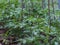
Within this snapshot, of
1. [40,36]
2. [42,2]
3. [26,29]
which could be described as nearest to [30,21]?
[26,29]

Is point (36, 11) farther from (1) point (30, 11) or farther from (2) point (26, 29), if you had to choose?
(2) point (26, 29)

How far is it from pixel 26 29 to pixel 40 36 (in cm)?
18

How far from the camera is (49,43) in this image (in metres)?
1.88

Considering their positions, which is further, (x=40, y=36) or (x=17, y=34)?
(x=17, y=34)

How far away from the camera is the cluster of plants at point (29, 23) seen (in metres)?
1.91

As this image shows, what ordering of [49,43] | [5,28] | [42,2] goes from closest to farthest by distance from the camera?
[49,43] → [5,28] → [42,2]

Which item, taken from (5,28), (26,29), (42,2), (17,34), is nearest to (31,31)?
(26,29)

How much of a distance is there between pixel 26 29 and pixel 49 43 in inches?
11.3

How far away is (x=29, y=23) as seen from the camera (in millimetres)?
2113

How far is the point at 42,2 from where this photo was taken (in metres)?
2.69

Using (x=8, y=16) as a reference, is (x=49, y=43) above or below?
below

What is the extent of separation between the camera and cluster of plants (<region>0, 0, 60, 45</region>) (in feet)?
6.28

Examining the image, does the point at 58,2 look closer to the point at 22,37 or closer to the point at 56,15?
the point at 56,15

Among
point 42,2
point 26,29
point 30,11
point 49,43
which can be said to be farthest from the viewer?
point 42,2
